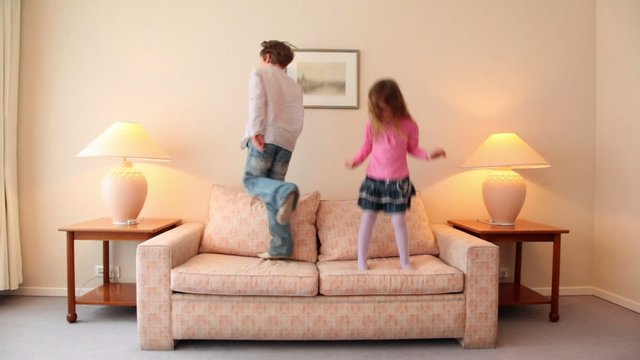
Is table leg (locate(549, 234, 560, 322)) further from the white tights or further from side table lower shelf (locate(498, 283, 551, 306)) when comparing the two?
the white tights

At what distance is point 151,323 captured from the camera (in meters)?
2.11

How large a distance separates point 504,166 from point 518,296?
0.89 meters

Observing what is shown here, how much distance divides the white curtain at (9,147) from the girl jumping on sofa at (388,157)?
250cm

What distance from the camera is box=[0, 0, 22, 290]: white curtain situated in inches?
110

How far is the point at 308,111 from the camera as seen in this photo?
3053 mm

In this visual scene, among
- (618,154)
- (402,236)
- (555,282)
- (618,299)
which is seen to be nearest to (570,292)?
(618,299)

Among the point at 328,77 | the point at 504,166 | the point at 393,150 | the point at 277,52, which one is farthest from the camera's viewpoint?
the point at 328,77

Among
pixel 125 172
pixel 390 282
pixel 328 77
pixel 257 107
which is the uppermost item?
pixel 328 77

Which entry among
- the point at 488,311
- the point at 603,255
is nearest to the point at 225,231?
the point at 488,311

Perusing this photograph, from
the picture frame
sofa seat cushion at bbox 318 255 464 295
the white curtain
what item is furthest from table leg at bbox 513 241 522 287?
the white curtain

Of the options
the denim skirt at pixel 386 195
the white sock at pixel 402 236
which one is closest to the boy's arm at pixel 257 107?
the denim skirt at pixel 386 195

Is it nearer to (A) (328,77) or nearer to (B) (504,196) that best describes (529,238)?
(B) (504,196)

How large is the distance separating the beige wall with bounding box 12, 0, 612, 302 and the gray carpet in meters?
0.53

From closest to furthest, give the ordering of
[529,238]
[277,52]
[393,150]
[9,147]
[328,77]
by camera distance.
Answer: [393,150] → [277,52] → [529,238] → [9,147] → [328,77]
